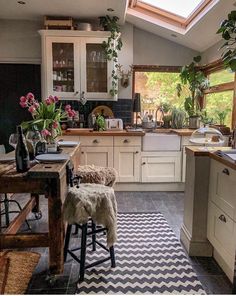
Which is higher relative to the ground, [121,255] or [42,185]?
[42,185]

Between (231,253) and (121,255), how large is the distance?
906 millimetres

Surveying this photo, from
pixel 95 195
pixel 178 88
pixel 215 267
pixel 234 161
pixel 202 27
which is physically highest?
pixel 202 27

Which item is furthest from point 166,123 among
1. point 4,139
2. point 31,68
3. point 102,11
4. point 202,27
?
point 4,139

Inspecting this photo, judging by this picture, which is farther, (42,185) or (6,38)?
(6,38)

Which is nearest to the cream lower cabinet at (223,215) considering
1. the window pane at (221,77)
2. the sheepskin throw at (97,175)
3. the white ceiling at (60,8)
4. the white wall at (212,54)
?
the sheepskin throw at (97,175)

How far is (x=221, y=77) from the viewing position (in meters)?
3.99

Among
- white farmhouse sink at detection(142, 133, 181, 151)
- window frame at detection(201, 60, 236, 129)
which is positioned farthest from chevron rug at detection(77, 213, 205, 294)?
window frame at detection(201, 60, 236, 129)

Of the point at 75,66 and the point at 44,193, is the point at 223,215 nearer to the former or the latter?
the point at 44,193

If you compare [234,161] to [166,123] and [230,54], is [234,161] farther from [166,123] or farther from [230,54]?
[166,123]

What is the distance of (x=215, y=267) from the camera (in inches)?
88.4

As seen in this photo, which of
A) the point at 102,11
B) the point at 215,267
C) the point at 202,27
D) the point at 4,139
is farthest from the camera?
the point at 4,139

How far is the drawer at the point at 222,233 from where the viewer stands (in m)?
1.94

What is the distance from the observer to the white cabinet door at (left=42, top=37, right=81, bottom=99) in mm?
4164

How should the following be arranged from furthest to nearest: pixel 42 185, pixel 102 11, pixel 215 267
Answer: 1. pixel 102 11
2. pixel 215 267
3. pixel 42 185
